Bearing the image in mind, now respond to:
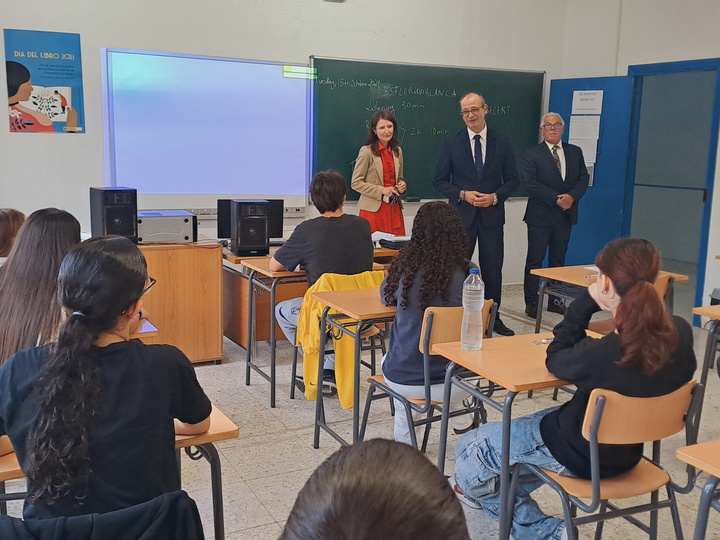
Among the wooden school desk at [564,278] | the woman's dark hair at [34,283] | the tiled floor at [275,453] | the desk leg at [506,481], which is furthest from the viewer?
the wooden school desk at [564,278]

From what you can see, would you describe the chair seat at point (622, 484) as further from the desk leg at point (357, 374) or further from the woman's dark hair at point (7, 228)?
the woman's dark hair at point (7, 228)

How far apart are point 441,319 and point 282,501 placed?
0.99 metres

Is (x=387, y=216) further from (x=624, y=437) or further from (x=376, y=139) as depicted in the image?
(x=624, y=437)

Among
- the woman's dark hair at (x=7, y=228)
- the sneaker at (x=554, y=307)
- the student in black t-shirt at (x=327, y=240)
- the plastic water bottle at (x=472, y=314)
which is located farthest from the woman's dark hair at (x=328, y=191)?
the sneaker at (x=554, y=307)

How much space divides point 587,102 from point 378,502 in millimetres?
6915

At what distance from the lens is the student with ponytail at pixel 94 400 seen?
1.51 metres

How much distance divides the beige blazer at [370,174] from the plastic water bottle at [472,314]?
2894 mm

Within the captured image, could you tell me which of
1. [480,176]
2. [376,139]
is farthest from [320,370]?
[376,139]

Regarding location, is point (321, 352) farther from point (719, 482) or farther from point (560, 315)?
point (560, 315)

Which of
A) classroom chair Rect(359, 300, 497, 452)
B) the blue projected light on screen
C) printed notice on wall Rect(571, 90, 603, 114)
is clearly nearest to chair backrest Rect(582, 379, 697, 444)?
classroom chair Rect(359, 300, 497, 452)

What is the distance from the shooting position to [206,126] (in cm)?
576

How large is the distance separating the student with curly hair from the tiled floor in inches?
13.7

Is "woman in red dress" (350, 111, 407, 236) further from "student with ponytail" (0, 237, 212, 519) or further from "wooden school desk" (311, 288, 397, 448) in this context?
"student with ponytail" (0, 237, 212, 519)

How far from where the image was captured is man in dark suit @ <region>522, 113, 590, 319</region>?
19.5 feet
